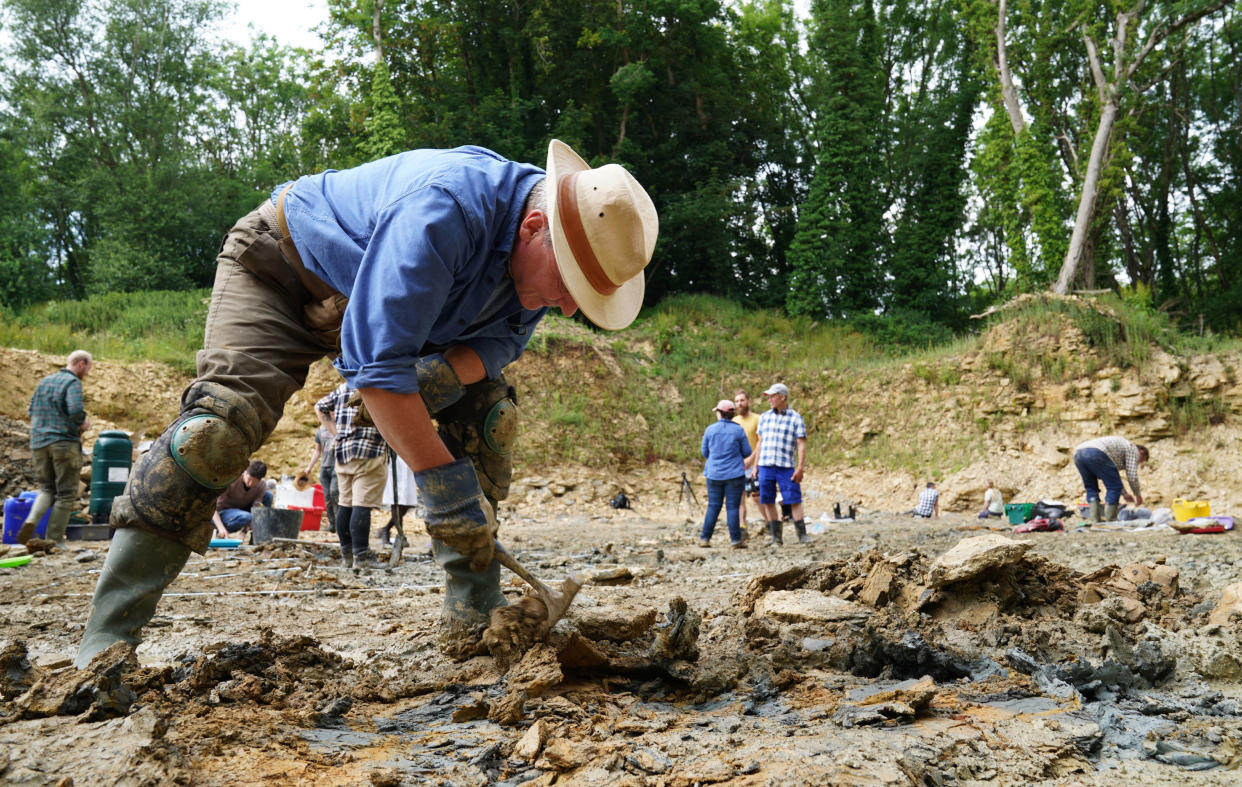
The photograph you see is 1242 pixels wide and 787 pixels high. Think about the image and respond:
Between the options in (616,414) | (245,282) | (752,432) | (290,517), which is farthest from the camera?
(616,414)

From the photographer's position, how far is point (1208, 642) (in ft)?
8.59

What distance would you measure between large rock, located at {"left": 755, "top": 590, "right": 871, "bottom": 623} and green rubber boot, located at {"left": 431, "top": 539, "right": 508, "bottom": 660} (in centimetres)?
103

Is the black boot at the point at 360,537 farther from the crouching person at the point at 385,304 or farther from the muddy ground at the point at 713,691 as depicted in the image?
the crouching person at the point at 385,304

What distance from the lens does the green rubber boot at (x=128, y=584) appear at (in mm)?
2066

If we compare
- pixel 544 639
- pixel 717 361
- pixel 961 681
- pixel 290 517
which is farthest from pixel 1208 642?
pixel 717 361

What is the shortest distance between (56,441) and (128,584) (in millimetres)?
6689

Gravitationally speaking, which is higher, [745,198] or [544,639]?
[745,198]

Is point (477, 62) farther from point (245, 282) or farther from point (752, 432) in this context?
point (245, 282)

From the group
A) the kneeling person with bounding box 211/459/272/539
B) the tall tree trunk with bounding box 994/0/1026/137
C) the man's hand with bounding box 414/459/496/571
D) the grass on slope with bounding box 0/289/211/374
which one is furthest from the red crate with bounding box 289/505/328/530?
the tall tree trunk with bounding box 994/0/1026/137

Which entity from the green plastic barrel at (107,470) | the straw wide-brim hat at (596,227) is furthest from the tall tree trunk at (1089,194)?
the straw wide-brim hat at (596,227)

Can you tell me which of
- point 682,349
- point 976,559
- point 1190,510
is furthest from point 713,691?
point 682,349

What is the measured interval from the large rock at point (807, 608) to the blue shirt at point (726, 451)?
5250mm

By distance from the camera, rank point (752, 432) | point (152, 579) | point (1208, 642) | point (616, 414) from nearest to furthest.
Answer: point (152, 579)
point (1208, 642)
point (752, 432)
point (616, 414)

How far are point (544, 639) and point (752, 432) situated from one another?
8.21 metres
